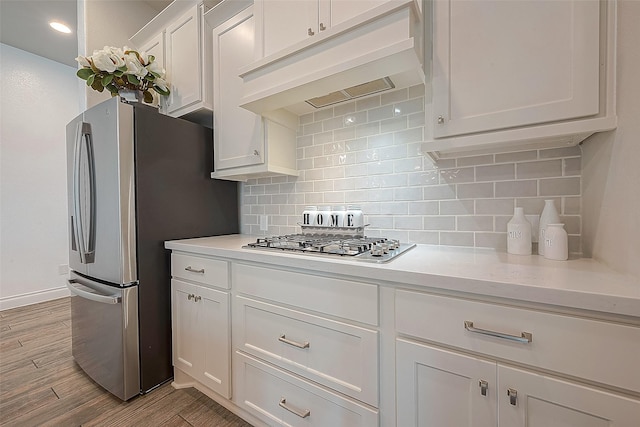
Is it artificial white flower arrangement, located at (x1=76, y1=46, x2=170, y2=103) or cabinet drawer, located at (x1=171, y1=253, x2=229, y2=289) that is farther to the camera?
artificial white flower arrangement, located at (x1=76, y1=46, x2=170, y2=103)

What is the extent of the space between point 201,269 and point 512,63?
5.70 feet

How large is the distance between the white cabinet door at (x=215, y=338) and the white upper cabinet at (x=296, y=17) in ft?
4.60

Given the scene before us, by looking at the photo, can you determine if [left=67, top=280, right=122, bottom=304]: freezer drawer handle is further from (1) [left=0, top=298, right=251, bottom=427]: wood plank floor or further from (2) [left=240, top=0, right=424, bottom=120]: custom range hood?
(2) [left=240, top=0, right=424, bottom=120]: custom range hood

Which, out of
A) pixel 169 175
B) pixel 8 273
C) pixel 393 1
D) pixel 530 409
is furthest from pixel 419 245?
pixel 8 273

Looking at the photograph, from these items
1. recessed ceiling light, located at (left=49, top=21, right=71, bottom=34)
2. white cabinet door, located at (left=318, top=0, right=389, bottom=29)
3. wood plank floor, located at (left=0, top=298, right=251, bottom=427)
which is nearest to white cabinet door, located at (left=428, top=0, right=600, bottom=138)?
white cabinet door, located at (left=318, top=0, right=389, bottom=29)

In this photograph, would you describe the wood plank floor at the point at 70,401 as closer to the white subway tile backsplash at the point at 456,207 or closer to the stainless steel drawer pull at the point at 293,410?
the stainless steel drawer pull at the point at 293,410

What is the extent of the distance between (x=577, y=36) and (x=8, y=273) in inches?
202

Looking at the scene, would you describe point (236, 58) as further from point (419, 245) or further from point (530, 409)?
point (530, 409)

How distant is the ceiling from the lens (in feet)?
8.35

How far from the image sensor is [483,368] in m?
0.78

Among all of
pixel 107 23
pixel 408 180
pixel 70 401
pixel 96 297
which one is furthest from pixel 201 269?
pixel 107 23

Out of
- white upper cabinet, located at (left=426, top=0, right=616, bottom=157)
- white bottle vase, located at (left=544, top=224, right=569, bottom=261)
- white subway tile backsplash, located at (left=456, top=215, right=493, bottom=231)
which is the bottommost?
white bottle vase, located at (left=544, top=224, right=569, bottom=261)

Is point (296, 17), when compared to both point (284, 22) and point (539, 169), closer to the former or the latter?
point (284, 22)

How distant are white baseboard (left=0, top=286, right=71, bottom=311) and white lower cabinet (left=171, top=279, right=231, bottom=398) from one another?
9.67 feet
